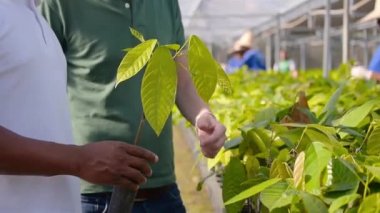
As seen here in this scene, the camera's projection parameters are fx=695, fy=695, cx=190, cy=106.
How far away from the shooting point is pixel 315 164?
57.8 inches

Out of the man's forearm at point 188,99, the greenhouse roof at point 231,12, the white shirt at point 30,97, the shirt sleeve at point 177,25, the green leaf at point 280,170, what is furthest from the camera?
the greenhouse roof at point 231,12

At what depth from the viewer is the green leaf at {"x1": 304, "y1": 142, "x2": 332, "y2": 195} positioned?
4.72 ft

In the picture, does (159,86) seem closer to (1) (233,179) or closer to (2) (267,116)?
(1) (233,179)

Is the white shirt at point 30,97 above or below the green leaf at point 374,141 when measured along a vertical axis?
above

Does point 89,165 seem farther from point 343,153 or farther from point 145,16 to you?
point 145,16

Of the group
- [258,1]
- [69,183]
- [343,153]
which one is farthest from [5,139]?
[258,1]

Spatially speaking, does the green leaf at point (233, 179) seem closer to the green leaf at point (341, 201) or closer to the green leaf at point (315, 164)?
the green leaf at point (315, 164)

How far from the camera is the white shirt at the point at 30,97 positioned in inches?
54.4

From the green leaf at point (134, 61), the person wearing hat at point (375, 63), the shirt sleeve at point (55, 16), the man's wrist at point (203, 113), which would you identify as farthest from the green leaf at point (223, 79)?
the person wearing hat at point (375, 63)

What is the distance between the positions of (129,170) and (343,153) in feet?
1.69

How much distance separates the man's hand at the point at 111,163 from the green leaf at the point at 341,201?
0.37 meters

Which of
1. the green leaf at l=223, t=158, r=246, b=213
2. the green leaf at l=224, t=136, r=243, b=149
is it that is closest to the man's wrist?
the green leaf at l=223, t=158, r=246, b=213

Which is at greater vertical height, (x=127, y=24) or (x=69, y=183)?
(x=127, y=24)

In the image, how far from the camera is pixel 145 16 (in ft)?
6.72
